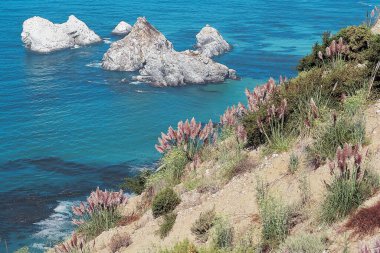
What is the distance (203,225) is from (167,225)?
1520mm

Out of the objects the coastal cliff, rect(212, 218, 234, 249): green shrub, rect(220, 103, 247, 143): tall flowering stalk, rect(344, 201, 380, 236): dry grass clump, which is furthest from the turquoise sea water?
rect(344, 201, 380, 236): dry grass clump

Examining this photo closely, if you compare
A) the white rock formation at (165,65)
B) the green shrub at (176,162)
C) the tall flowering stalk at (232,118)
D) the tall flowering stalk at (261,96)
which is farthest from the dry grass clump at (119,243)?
the white rock formation at (165,65)

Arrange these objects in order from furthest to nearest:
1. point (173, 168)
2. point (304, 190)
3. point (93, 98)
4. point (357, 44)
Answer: point (93, 98)
point (357, 44)
point (173, 168)
point (304, 190)

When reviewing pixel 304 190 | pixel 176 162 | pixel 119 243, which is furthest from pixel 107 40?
pixel 304 190

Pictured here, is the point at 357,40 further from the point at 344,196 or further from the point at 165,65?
the point at 165,65

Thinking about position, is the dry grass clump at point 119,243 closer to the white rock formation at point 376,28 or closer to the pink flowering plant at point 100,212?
the pink flowering plant at point 100,212

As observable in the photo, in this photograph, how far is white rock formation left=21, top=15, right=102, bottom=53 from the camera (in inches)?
3588

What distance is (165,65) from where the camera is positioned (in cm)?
7706

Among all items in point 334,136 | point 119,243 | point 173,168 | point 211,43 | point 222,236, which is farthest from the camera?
point 211,43

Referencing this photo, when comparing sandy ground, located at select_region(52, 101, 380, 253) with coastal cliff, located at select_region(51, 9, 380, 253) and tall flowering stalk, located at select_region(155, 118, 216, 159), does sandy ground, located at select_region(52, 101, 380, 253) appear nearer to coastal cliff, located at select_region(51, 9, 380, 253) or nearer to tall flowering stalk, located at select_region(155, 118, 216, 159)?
coastal cliff, located at select_region(51, 9, 380, 253)

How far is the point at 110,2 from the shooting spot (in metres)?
128

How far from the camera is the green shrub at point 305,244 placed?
9.33 metres

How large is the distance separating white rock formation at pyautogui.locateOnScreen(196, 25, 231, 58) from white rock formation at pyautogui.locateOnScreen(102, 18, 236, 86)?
810 cm

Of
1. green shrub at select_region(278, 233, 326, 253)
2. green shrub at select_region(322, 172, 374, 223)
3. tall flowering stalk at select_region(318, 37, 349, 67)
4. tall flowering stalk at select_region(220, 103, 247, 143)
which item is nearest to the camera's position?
green shrub at select_region(278, 233, 326, 253)
